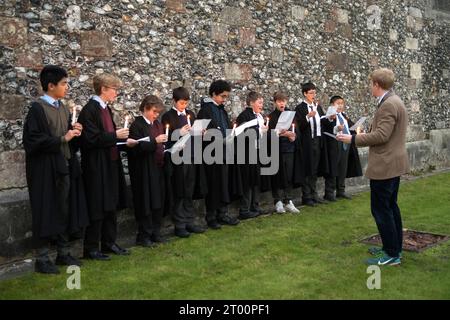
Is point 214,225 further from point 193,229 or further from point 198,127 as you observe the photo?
point 198,127

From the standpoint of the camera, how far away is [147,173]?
18.7 ft

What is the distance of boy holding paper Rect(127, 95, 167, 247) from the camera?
5676 millimetres

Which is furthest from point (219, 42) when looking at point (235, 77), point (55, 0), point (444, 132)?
point (444, 132)

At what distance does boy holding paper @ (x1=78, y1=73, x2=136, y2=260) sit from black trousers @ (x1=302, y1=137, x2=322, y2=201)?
11.5 ft

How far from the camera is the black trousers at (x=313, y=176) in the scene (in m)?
7.97

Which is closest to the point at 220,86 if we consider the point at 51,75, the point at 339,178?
the point at 51,75

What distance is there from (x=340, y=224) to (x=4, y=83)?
4.44 meters

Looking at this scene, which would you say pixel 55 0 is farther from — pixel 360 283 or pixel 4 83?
pixel 360 283

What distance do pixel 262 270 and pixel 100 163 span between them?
194 cm

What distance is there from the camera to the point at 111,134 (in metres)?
5.18

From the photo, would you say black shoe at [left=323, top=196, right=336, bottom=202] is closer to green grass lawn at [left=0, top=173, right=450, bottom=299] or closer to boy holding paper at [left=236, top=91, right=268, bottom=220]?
green grass lawn at [left=0, top=173, right=450, bottom=299]

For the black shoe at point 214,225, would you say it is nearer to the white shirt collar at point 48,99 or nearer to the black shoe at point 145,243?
the black shoe at point 145,243

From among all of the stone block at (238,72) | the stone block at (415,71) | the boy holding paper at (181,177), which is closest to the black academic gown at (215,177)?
the boy holding paper at (181,177)

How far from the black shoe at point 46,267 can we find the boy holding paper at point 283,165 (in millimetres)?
3623
